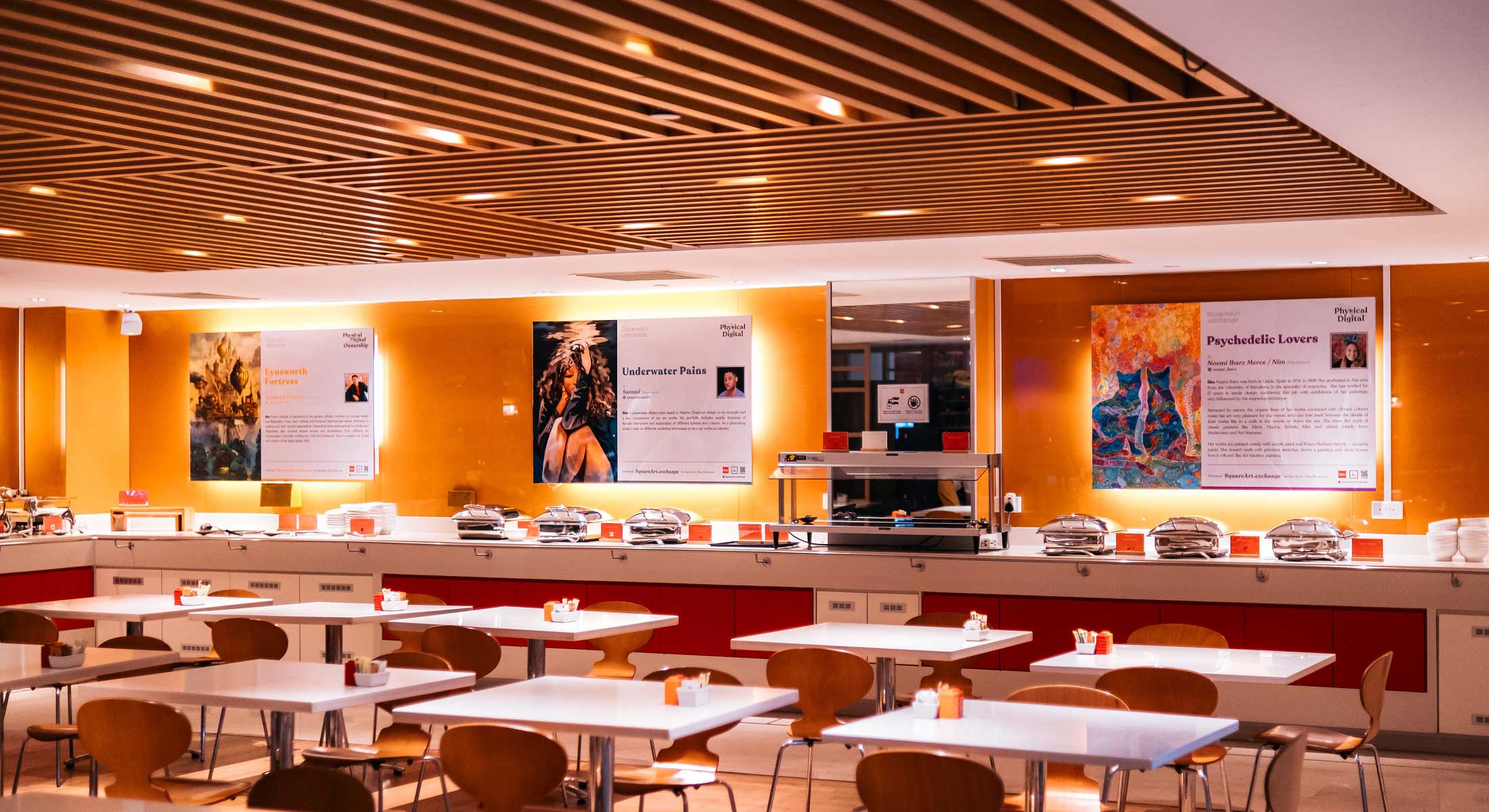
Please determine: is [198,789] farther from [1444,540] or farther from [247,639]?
[1444,540]

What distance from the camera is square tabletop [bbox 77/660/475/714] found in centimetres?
477

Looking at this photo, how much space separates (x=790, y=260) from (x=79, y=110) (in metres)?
4.47

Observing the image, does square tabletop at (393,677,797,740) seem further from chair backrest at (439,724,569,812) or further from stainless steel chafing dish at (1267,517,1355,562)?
stainless steel chafing dish at (1267,517,1355,562)

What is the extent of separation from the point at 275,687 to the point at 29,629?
3119 mm

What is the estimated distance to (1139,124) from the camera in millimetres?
4660

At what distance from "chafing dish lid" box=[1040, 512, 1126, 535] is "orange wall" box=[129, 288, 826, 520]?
171 cm

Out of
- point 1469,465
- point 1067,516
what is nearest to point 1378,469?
point 1469,465

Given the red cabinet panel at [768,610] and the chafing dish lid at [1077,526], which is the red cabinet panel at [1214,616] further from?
the red cabinet panel at [768,610]

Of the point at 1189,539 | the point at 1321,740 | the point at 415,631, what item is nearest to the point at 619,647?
the point at 415,631

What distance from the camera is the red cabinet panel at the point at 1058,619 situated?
8.02 metres

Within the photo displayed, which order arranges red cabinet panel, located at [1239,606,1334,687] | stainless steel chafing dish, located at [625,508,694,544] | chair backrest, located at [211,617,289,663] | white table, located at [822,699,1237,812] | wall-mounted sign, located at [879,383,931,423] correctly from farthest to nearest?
1. stainless steel chafing dish, located at [625,508,694,544]
2. wall-mounted sign, located at [879,383,931,423]
3. red cabinet panel, located at [1239,606,1334,687]
4. chair backrest, located at [211,617,289,663]
5. white table, located at [822,699,1237,812]

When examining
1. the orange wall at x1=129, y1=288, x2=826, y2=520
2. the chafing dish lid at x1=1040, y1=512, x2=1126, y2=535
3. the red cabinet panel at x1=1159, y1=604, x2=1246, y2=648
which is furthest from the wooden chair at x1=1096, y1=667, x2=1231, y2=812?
the orange wall at x1=129, y1=288, x2=826, y2=520

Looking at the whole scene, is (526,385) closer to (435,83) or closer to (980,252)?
(980,252)

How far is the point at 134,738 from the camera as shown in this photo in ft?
15.7
